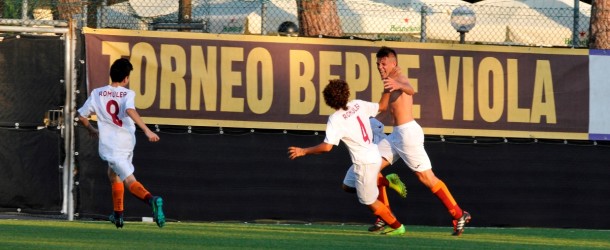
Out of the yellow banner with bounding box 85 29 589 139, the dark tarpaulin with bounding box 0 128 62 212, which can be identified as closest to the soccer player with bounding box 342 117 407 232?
the yellow banner with bounding box 85 29 589 139

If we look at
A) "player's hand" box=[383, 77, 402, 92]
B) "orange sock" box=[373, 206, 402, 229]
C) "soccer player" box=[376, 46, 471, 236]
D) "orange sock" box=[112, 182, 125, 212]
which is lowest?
"orange sock" box=[373, 206, 402, 229]

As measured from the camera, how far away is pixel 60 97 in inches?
599

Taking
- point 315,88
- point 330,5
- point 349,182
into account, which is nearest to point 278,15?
point 330,5

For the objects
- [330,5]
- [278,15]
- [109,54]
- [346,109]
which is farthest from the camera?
[278,15]

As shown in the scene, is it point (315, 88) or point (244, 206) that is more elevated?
point (315, 88)

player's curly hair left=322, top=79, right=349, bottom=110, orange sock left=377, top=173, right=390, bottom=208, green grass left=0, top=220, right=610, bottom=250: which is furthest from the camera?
orange sock left=377, top=173, right=390, bottom=208

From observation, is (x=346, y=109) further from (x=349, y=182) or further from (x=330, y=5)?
(x=330, y=5)

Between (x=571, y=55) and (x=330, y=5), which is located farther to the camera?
(x=330, y=5)

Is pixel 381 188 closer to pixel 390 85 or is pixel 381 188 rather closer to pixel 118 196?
pixel 390 85

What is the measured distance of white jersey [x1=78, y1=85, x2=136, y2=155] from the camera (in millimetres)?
12969

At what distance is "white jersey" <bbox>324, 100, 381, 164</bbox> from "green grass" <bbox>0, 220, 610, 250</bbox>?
0.78 m

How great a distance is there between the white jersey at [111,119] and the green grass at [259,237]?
0.82 metres

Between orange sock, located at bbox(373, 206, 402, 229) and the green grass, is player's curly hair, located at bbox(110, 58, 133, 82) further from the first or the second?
orange sock, located at bbox(373, 206, 402, 229)

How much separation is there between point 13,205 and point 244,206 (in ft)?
8.51
